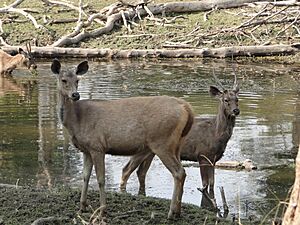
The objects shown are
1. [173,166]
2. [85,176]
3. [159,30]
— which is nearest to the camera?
[173,166]

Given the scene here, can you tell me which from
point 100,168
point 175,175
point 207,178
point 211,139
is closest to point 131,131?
point 100,168

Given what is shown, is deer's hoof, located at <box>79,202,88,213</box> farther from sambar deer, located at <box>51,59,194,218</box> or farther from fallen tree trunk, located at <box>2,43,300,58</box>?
fallen tree trunk, located at <box>2,43,300,58</box>

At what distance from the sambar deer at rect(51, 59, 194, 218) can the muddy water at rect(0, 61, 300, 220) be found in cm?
129

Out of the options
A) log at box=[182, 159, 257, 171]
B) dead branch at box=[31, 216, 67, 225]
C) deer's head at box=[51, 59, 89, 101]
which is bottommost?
log at box=[182, 159, 257, 171]

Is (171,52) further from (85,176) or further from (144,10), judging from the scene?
(85,176)

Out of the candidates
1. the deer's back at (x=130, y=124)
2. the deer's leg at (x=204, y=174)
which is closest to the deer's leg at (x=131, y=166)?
the deer's leg at (x=204, y=174)

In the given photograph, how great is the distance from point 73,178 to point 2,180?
91 centimetres

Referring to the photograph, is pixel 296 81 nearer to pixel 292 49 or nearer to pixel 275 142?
pixel 292 49

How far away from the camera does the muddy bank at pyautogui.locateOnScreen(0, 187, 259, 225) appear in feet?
24.9

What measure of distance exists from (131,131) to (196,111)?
7.44 m

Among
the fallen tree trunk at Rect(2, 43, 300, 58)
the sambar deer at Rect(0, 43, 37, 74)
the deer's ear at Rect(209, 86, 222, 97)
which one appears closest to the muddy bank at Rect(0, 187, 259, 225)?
the deer's ear at Rect(209, 86, 222, 97)

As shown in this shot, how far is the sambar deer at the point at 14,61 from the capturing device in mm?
22678

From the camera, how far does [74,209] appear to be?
8016mm

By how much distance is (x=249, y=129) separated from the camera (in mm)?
13758
